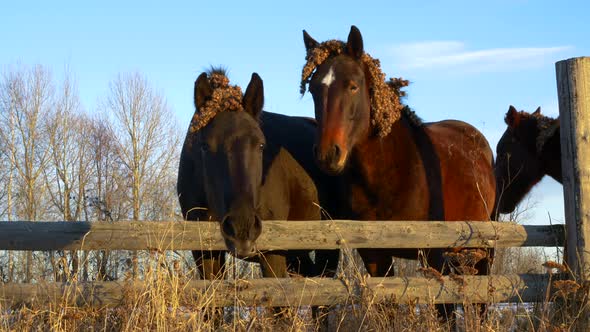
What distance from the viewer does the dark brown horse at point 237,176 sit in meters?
4.85

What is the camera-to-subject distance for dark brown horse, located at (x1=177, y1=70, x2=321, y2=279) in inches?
191

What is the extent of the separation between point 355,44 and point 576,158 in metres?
2.03

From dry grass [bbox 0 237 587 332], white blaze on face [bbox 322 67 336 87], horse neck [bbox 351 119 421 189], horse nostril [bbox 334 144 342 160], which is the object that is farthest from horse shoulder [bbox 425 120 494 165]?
dry grass [bbox 0 237 587 332]

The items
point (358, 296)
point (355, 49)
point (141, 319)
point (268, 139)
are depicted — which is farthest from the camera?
point (268, 139)

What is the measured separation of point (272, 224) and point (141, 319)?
134 centimetres

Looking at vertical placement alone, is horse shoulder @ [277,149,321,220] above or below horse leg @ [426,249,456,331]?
above

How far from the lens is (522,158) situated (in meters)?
8.75

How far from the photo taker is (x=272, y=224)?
210 inches

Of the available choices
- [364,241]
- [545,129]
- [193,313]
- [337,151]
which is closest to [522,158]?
[545,129]

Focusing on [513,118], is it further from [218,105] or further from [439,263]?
[218,105]

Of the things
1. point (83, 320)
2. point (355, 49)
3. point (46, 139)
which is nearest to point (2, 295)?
point (83, 320)

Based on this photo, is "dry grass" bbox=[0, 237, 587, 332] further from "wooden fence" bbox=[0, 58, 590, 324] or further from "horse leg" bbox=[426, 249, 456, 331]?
"horse leg" bbox=[426, 249, 456, 331]

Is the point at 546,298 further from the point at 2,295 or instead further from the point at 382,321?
the point at 2,295

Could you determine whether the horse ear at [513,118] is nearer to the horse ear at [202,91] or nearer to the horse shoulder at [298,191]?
the horse shoulder at [298,191]
